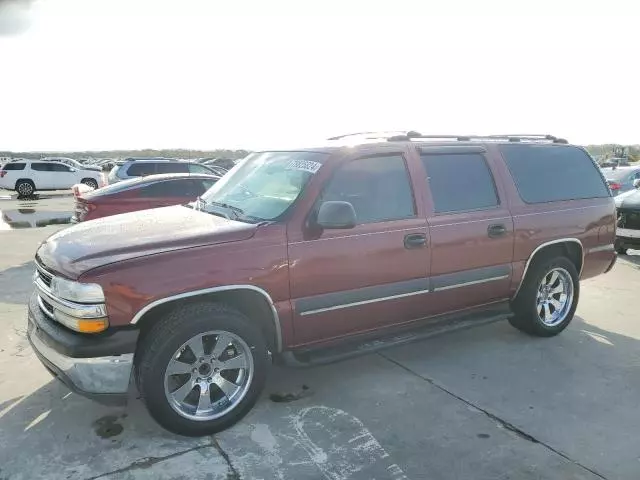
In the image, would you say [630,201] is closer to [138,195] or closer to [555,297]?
[555,297]

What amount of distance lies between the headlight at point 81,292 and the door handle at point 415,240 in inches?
86.7

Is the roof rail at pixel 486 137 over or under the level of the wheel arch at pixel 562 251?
over

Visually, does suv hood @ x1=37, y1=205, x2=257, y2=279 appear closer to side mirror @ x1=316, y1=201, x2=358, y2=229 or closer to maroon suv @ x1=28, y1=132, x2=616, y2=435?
maroon suv @ x1=28, y1=132, x2=616, y2=435

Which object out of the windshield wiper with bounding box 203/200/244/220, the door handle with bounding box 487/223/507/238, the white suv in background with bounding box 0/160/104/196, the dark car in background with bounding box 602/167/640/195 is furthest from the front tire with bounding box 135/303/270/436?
the white suv in background with bounding box 0/160/104/196

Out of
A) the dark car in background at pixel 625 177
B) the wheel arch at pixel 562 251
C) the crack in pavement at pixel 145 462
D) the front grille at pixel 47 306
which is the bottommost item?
the crack in pavement at pixel 145 462

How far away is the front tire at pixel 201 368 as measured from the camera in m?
3.19

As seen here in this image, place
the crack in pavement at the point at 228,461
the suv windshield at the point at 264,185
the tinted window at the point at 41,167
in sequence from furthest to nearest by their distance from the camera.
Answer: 1. the tinted window at the point at 41,167
2. the suv windshield at the point at 264,185
3. the crack in pavement at the point at 228,461

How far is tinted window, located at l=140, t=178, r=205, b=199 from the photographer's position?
9.22 metres

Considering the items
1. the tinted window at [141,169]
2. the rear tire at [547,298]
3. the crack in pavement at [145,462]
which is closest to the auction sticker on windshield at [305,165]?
the crack in pavement at [145,462]

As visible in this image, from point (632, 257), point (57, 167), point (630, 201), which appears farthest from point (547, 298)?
point (57, 167)

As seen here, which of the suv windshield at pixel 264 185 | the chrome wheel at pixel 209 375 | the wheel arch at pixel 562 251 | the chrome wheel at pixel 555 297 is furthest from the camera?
the chrome wheel at pixel 555 297

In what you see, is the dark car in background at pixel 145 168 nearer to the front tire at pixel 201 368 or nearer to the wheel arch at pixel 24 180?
the wheel arch at pixel 24 180

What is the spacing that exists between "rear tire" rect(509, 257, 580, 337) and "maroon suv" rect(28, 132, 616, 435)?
2cm

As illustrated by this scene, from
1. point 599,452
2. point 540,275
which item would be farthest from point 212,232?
point 540,275
